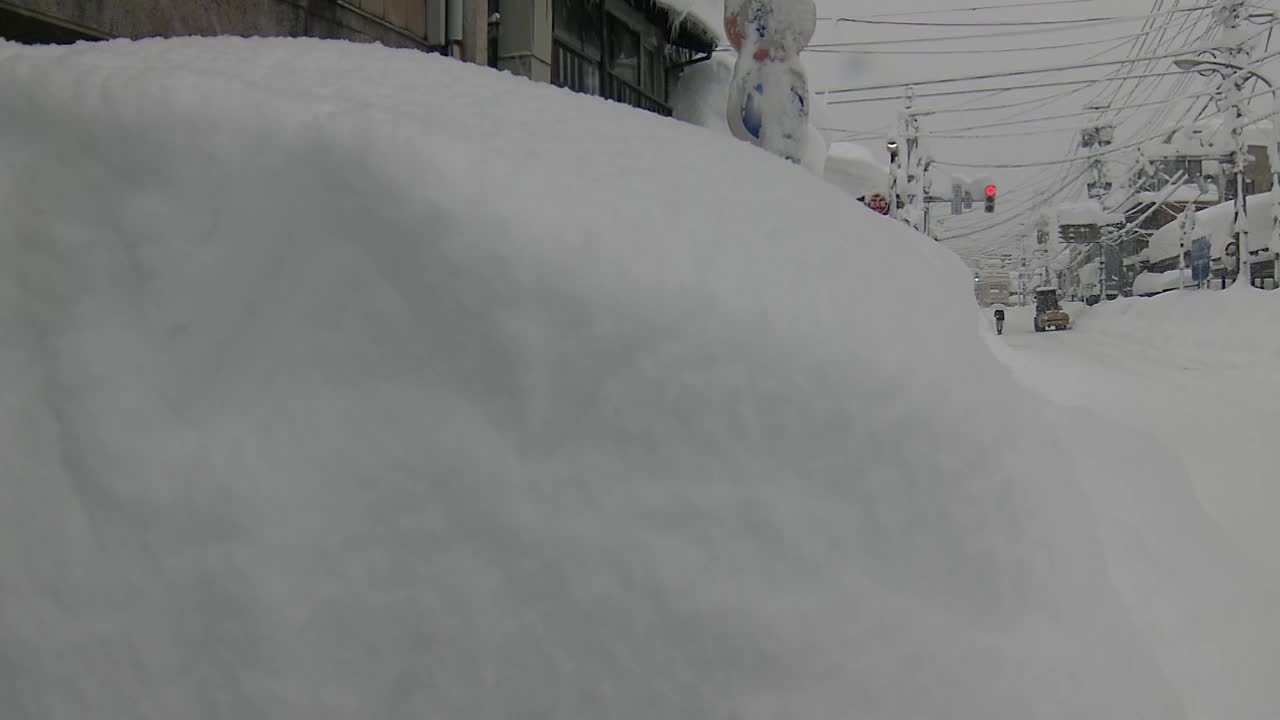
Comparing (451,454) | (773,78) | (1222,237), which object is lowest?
(451,454)

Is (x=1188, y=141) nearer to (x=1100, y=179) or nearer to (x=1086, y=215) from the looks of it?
(x=1086, y=215)

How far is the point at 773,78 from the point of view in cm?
571

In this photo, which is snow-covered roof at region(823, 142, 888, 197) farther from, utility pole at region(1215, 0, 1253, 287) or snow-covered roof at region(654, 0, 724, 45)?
utility pole at region(1215, 0, 1253, 287)

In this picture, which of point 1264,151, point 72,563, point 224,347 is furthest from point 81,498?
point 1264,151

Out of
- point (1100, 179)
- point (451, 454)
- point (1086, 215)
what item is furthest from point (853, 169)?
point (1100, 179)

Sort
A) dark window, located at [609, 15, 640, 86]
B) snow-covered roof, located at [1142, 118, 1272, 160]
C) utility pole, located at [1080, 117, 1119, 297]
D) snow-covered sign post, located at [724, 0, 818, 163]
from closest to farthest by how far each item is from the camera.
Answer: snow-covered sign post, located at [724, 0, 818, 163] < dark window, located at [609, 15, 640, 86] < snow-covered roof, located at [1142, 118, 1272, 160] < utility pole, located at [1080, 117, 1119, 297]

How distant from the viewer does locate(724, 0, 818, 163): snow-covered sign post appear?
5688 mm

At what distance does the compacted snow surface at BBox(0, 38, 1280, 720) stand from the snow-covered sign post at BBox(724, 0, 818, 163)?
438 cm

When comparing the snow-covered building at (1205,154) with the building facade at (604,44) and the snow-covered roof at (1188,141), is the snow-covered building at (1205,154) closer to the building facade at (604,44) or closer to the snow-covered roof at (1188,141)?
the snow-covered roof at (1188,141)

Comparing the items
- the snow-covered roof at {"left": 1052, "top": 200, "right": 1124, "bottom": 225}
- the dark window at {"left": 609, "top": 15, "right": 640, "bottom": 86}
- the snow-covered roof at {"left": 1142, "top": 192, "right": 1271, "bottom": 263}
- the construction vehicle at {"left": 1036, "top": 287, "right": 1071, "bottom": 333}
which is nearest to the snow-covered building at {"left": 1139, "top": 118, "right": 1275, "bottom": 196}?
the snow-covered roof at {"left": 1142, "top": 192, "right": 1271, "bottom": 263}

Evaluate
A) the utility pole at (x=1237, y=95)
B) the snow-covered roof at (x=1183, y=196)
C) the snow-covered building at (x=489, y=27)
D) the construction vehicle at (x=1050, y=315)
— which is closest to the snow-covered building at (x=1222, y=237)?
the utility pole at (x=1237, y=95)

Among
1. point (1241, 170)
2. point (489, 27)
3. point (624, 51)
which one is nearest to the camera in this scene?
point (489, 27)

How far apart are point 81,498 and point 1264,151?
32.4m

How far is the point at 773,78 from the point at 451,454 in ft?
16.7
